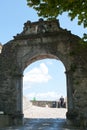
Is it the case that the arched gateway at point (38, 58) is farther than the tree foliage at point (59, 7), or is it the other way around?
the arched gateway at point (38, 58)

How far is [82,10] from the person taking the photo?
8.59m

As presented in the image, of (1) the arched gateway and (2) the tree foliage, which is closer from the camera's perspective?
(2) the tree foliage

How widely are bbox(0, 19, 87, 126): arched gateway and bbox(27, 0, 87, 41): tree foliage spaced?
330 inches

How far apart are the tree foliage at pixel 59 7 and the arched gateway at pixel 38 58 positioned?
8.38 metres

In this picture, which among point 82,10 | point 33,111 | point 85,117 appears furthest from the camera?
point 33,111

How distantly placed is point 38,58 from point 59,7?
34.4ft

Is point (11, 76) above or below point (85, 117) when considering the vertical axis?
above

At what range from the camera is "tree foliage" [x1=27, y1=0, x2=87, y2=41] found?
8.42 m

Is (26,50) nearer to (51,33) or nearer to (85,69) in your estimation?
(51,33)

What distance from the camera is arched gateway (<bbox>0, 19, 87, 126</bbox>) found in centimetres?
1717

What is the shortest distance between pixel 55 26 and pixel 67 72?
2819 mm

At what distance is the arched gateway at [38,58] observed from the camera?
56.3ft

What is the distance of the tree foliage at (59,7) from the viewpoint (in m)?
8.42

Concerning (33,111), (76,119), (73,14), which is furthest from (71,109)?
(73,14)
